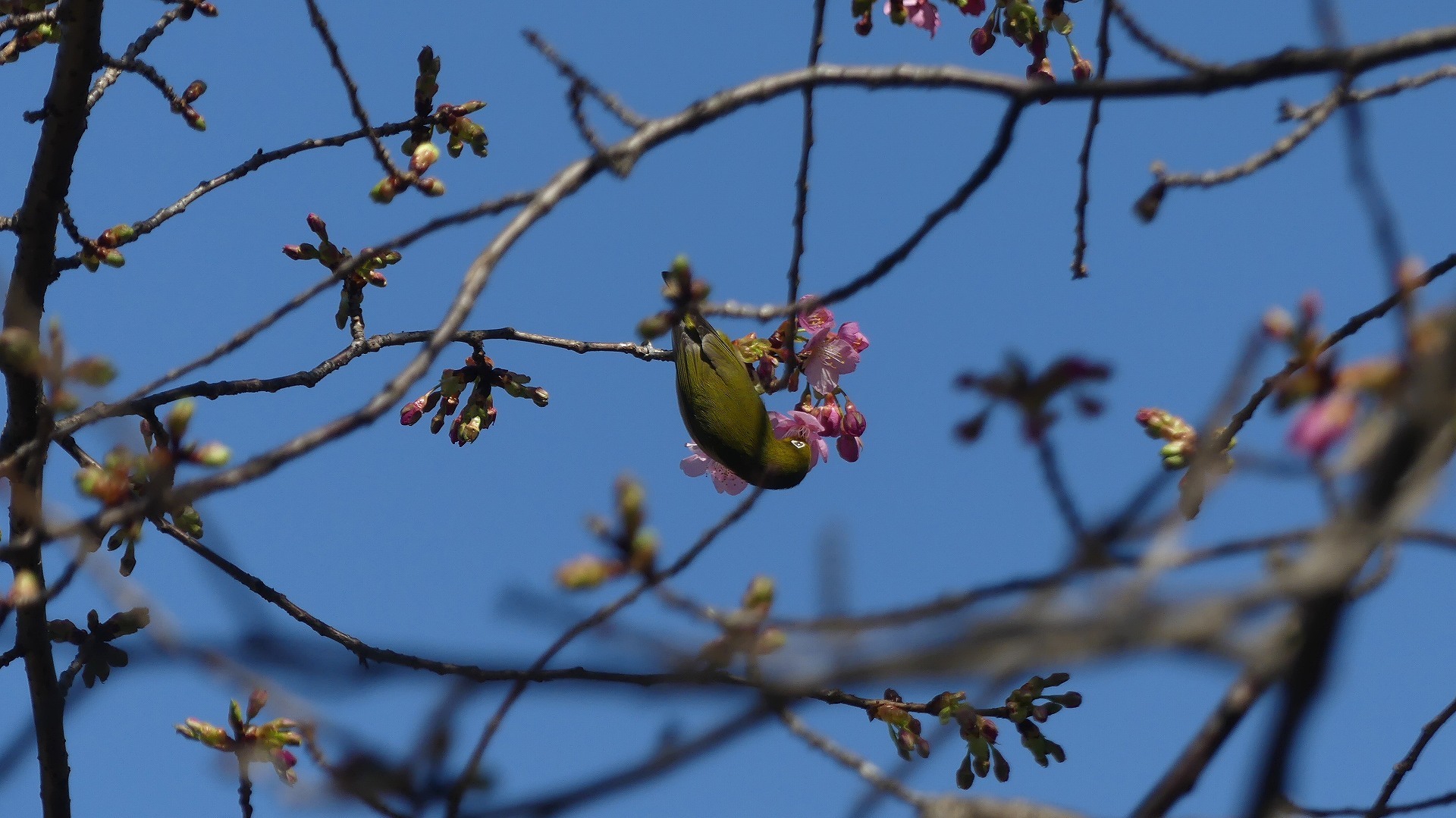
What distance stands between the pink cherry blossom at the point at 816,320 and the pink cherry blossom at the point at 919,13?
94 centimetres

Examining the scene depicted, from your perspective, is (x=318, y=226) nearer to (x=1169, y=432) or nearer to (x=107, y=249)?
(x=107, y=249)

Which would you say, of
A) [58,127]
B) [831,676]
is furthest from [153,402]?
[831,676]

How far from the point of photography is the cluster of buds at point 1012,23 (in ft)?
12.4

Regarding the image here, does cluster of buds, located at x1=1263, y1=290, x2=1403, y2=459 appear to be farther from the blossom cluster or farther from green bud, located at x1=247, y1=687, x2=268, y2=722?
green bud, located at x1=247, y1=687, x2=268, y2=722

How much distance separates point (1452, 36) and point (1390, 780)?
6.01ft

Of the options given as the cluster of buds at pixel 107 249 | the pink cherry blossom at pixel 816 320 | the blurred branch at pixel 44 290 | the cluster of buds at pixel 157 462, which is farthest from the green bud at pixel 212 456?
the pink cherry blossom at pixel 816 320

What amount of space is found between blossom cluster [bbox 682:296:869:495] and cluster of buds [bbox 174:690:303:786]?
1840 millimetres

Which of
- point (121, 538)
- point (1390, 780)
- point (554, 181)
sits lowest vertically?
point (1390, 780)

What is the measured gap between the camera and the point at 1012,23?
388 cm

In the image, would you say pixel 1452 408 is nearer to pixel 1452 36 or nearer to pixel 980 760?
pixel 1452 36

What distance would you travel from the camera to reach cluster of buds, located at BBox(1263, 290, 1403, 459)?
63.8 inches

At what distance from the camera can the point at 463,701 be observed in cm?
152

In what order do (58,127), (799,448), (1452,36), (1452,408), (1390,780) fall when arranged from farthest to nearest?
(799,448) → (58,127) → (1390,780) → (1452,36) → (1452,408)

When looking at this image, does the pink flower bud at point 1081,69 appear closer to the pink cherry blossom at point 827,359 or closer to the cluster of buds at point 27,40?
the pink cherry blossom at point 827,359
